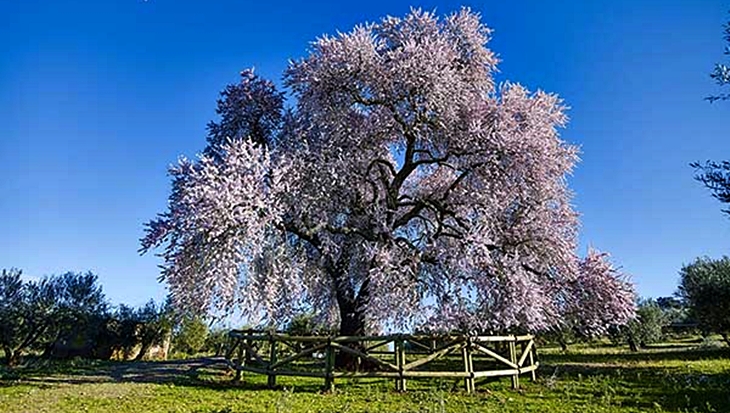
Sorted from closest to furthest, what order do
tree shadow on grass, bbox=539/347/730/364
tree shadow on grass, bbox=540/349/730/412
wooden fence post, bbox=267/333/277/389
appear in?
tree shadow on grass, bbox=540/349/730/412
wooden fence post, bbox=267/333/277/389
tree shadow on grass, bbox=539/347/730/364

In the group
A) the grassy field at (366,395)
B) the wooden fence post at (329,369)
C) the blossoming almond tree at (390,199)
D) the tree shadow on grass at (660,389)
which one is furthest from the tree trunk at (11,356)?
the tree shadow on grass at (660,389)

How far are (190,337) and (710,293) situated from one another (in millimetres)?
30495

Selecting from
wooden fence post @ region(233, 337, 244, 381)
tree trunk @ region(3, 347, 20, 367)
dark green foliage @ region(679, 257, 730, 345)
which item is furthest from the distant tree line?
dark green foliage @ region(679, 257, 730, 345)

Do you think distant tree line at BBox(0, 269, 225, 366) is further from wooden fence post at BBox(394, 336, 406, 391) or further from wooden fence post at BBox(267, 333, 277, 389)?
wooden fence post at BBox(394, 336, 406, 391)

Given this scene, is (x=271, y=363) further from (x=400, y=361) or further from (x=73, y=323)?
(x=73, y=323)

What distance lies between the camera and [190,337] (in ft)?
102

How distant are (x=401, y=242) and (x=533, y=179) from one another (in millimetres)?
4965

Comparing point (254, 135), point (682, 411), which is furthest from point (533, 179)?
point (254, 135)

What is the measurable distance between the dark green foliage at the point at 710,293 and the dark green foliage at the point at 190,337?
94.0 feet

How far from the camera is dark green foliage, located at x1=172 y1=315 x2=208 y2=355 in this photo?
30.7 meters

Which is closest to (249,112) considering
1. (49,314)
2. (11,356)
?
(49,314)

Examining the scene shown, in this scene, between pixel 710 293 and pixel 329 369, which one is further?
pixel 710 293

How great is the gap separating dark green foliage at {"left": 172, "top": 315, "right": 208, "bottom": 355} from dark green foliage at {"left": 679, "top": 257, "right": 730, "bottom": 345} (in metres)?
28.7

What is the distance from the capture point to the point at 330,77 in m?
15.6
